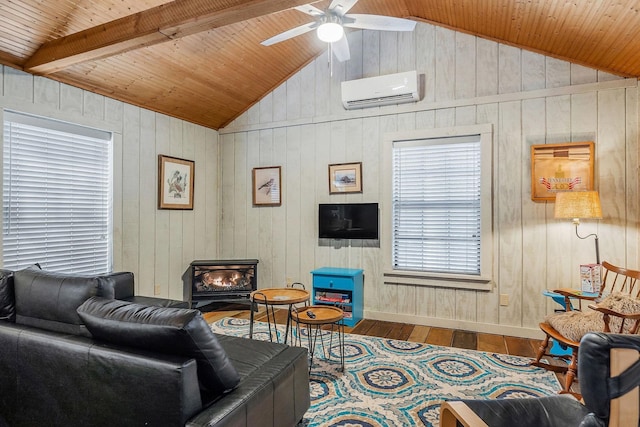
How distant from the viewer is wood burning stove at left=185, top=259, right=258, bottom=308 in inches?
183

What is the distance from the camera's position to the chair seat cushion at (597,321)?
2428mm

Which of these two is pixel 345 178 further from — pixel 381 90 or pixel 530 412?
pixel 530 412

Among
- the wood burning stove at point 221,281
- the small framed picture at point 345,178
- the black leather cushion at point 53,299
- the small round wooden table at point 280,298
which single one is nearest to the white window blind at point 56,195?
the wood burning stove at point 221,281

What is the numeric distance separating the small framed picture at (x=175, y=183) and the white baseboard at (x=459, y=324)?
9.21 ft

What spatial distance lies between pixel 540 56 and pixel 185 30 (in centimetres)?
341

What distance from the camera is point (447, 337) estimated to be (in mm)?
3693

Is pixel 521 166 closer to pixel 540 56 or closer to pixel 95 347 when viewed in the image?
pixel 540 56

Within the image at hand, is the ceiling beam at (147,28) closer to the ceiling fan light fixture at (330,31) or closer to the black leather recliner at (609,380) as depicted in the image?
the ceiling fan light fixture at (330,31)

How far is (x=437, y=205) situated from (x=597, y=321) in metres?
1.91

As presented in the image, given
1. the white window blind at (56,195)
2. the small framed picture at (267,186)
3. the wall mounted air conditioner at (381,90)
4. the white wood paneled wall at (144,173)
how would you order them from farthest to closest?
1. the small framed picture at (267,186)
2. the wall mounted air conditioner at (381,90)
3. the white wood paneled wall at (144,173)
4. the white window blind at (56,195)

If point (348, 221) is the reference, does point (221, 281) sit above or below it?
below

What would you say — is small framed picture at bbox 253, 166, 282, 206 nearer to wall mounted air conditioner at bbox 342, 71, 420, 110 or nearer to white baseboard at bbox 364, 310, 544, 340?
wall mounted air conditioner at bbox 342, 71, 420, 110

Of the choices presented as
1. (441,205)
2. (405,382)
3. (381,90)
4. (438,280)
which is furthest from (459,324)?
(381,90)

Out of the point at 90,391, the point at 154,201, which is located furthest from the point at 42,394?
the point at 154,201
